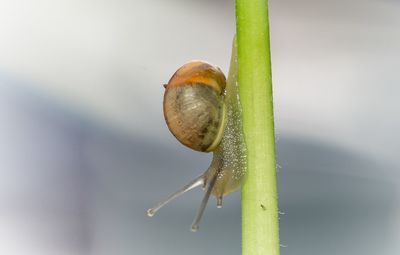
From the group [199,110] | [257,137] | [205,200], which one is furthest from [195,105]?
[257,137]

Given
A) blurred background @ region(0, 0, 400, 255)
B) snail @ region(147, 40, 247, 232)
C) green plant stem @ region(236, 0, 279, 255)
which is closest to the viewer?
green plant stem @ region(236, 0, 279, 255)

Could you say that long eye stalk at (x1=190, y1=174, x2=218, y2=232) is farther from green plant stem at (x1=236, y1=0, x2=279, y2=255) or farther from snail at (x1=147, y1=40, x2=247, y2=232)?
green plant stem at (x1=236, y1=0, x2=279, y2=255)

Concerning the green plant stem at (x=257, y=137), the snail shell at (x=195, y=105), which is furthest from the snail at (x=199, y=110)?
the green plant stem at (x=257, y=137)

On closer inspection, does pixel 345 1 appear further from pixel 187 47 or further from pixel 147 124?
pixel 147 124

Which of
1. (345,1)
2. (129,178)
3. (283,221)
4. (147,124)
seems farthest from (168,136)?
(345,1)

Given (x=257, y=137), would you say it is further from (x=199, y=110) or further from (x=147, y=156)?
(x=147, y=156)

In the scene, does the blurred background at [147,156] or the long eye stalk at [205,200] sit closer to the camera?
the long eye stalk at [205,200]

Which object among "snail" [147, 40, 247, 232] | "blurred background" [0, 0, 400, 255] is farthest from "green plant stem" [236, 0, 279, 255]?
"blurred background" [0, 0, 400, 255]

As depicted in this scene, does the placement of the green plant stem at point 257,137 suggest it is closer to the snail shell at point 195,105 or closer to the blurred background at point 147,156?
the snail shell at point 195,105

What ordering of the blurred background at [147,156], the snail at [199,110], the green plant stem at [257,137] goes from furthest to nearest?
1. the blurred background at [147,156]
2. the snail at [199,110]
3. the green plant stem at [257,137]
